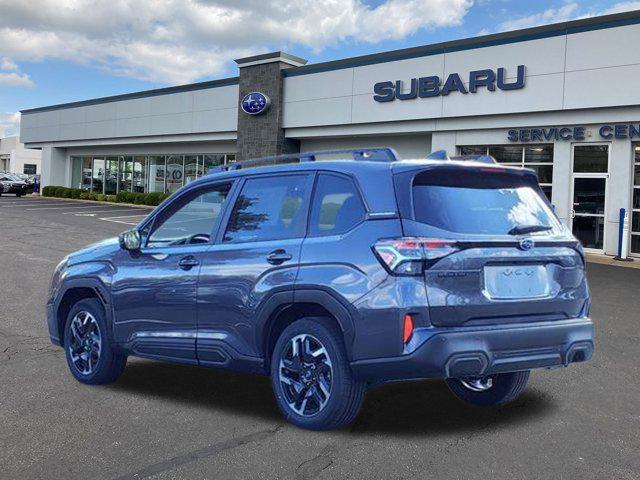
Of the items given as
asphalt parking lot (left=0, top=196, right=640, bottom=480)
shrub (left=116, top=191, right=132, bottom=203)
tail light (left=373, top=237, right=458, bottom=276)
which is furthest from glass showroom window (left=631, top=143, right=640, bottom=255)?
shrub (left=116, top=191, right=132, bottom=203)

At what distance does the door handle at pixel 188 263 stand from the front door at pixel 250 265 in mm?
88

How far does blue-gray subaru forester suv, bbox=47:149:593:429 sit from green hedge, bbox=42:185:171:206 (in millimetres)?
28269

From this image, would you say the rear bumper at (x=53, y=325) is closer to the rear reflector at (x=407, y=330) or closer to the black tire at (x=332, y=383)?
the black tire at (x=332, y=383)

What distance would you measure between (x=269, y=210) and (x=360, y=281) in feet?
3.38

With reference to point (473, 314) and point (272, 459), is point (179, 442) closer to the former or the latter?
point (272, 459)

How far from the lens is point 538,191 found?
4629mm

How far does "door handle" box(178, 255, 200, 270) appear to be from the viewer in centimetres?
483

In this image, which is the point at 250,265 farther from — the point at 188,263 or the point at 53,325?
the point at 53,325

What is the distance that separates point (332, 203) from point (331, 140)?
2180 cm

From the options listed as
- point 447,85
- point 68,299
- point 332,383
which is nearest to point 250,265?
point 332,383

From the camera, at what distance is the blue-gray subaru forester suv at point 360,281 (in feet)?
12.6

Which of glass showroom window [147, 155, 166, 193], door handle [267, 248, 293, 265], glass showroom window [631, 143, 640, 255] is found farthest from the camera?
glass showroom window [147, 155, 166, 193]

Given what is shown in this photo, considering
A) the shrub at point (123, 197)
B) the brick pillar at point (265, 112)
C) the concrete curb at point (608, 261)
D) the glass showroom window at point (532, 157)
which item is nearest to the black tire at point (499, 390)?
the concrete curb at point (608, 261)

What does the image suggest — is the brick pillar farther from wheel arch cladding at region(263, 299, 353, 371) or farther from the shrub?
wheel arch cladding at region(263, 299, 353, 371)
